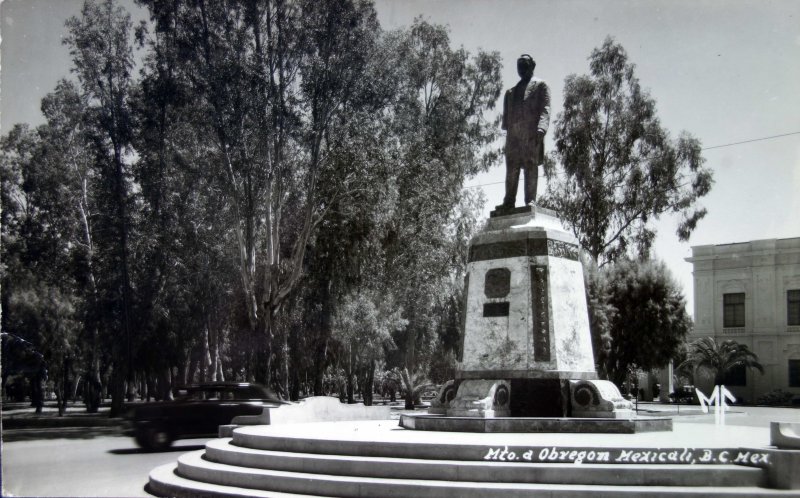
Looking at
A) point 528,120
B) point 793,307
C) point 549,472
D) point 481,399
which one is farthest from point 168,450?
point 793,307

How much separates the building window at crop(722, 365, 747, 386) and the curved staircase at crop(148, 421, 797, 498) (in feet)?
145

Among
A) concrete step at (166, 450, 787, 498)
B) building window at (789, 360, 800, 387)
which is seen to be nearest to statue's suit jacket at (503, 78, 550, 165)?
concrete step at (166, 450, 787, 498)

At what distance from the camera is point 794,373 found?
153ft

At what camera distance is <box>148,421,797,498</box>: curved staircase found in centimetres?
712

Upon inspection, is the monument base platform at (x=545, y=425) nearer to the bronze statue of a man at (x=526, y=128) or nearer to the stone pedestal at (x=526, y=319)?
the stone pedestal at (x=526, y=319)

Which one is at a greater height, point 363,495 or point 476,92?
point 476,92

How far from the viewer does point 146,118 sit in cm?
2664

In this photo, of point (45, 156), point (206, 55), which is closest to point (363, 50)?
point (206, 55)

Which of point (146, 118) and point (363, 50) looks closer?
point (363, 50)

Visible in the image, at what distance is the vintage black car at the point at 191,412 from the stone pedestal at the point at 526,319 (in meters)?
6.21

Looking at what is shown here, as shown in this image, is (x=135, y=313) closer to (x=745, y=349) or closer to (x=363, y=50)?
(x=363, y=50)

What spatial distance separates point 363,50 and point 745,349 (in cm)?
3552

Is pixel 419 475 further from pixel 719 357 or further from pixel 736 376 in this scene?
pixel 736 376

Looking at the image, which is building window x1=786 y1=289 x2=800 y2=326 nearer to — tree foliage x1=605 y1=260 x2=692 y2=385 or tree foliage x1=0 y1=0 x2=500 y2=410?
tree foliage x1=605 y1=260 x2=692 y2=385
